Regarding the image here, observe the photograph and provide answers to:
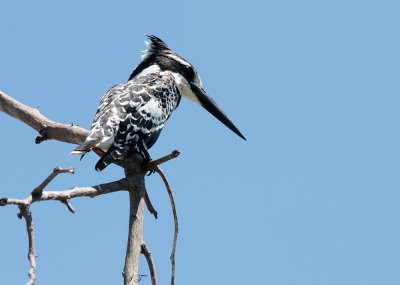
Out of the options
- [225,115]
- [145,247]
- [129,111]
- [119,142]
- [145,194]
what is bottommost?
[145,247]

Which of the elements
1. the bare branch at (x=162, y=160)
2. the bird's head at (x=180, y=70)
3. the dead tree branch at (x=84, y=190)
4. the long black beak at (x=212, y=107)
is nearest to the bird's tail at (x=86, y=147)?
the dead tree branch at (x=84, y=190)

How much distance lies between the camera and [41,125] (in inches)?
297

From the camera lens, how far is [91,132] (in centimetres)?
674

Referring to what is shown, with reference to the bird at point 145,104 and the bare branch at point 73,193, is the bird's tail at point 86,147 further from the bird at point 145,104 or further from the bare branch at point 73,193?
the bare branch at point 73,193

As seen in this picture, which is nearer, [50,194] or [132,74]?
[50,194]

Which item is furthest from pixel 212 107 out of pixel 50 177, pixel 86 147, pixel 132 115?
pixel 50 177

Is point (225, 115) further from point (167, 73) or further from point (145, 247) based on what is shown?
point (145, 247)

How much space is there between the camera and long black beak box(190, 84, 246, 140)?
9.38 meters

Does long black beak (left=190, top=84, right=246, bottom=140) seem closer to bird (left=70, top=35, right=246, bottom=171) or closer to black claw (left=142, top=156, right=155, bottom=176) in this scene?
bird (left=70, top=35, right=246, bottom=171)

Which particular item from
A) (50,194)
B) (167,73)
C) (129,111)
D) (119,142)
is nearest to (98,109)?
(129,111)

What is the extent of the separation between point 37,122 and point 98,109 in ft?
2.27

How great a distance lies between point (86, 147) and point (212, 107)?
11.7 feet

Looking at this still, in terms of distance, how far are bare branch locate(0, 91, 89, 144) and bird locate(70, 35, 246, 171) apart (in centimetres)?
27

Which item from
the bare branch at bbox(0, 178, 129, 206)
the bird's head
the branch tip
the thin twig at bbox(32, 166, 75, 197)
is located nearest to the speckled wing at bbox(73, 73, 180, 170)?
the bird's head
